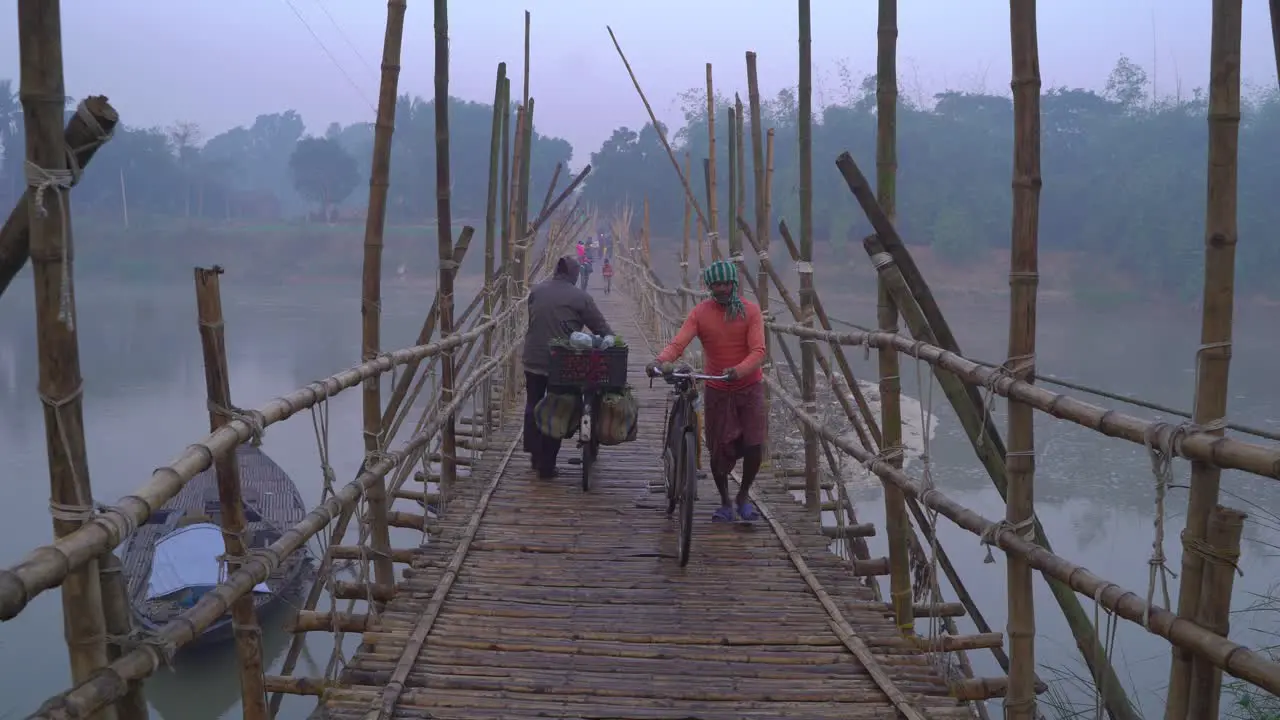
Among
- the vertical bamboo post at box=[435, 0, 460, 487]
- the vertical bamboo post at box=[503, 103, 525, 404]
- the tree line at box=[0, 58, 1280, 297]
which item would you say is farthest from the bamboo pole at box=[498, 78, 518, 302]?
the tree line at box=[0, 58, 1280, 297]

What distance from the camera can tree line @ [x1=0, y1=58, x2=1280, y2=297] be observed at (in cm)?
3366

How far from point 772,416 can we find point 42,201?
5.85 metres

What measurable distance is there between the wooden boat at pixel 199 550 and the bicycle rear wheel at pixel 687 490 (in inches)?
142

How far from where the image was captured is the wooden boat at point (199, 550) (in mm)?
7922

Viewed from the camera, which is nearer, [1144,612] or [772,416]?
[1144,612]

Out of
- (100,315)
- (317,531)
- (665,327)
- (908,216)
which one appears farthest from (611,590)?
(908,216)

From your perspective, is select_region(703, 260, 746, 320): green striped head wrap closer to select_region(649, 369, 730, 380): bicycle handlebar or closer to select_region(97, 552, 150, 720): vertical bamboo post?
select_region(649, 369, 730, 380): bicycle handlebar

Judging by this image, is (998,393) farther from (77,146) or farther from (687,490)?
(77,146)

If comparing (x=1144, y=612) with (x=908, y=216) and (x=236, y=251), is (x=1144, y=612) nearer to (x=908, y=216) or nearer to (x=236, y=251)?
(x=908, y=216)

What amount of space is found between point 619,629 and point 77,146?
7.41 ft

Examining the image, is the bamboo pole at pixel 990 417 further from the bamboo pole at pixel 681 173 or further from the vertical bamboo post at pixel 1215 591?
the bamboo pole at pixel 681 173

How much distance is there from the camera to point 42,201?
66.2 inches

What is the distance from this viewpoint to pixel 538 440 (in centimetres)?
573

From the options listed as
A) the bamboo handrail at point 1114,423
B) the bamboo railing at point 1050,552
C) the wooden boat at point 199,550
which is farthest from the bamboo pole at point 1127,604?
the wooden boat at point 199,550
